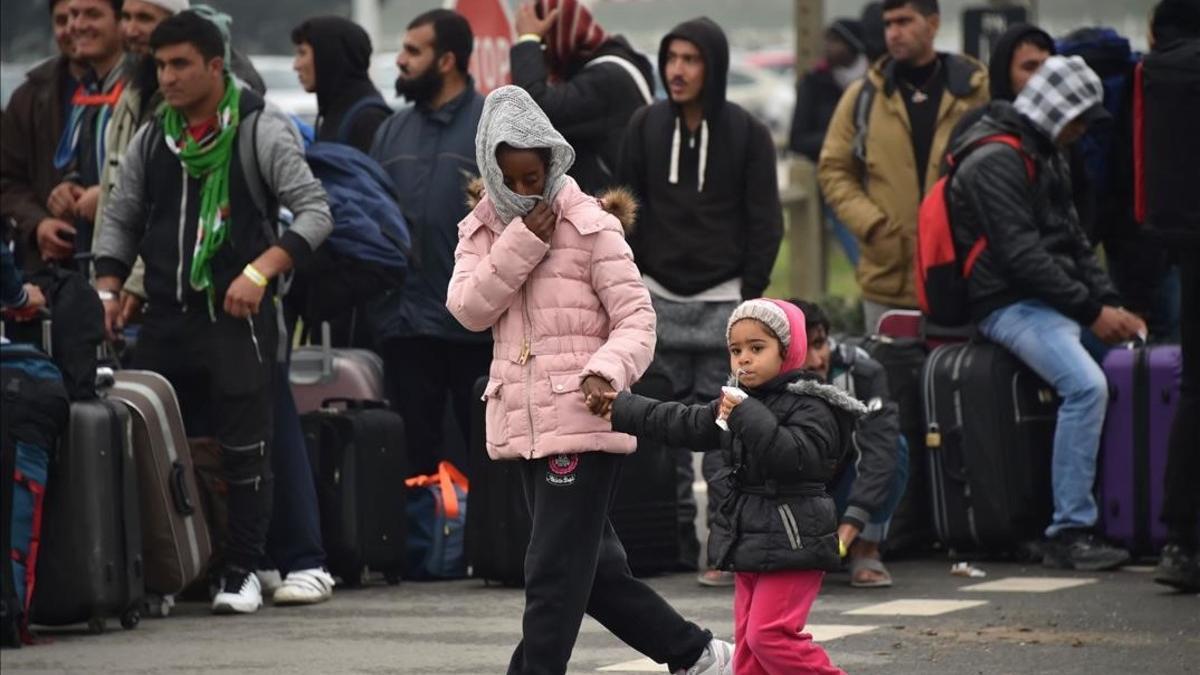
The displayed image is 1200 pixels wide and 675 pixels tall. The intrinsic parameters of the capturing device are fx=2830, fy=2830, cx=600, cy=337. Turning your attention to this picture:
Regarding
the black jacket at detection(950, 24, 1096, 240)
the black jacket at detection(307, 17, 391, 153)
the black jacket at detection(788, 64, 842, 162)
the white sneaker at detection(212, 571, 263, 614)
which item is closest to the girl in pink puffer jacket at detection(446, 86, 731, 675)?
the white sneaker at detection(212, 571, 263, 614)

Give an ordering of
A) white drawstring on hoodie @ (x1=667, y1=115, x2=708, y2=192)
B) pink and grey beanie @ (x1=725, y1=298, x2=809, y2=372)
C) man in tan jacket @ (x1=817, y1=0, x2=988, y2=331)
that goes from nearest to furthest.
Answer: pink and grey beanie @ (x1=725, y1=298, x2=809, y2=372) < white drawstring on hoodie @ (x1=667, y1=115, x2=708, y2=192) < man in tan jacket @ (x1=817, y1=0, x2=988, y2=331)

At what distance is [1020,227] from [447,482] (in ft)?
8.38

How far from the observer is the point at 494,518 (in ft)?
36.2

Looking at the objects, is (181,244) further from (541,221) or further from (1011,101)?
(1011,101)

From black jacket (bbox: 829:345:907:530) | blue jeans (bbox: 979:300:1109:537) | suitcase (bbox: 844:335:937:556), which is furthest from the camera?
suitcase (bbox: 844:335:937:556)

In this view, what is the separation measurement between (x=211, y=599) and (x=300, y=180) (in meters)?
1.73

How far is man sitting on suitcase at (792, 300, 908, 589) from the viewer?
35.6 ft

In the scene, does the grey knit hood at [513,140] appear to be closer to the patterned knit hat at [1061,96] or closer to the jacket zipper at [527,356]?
the jacket zipper at [527,356]

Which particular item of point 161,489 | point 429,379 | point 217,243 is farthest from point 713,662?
point 429,379

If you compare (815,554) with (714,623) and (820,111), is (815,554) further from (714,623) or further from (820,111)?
(820,111)

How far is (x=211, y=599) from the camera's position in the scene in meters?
10.9

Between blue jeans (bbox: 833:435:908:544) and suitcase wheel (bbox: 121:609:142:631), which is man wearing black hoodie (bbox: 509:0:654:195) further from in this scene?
suitcase wheel (bbox: 121:609:142:631)

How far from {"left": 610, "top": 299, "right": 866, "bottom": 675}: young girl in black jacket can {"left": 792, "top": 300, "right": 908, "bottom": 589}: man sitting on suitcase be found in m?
3.09

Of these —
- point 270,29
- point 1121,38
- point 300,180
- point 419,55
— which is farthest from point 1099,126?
point 270,29
